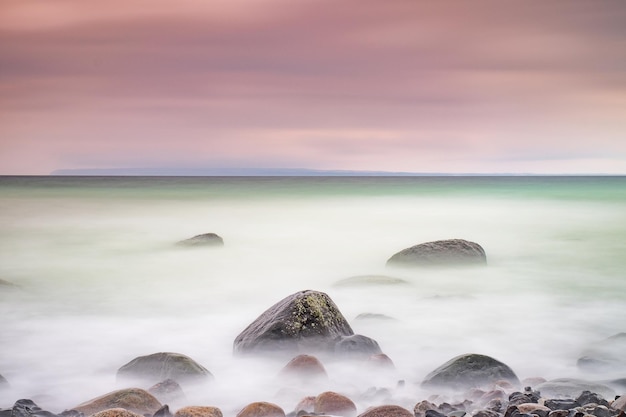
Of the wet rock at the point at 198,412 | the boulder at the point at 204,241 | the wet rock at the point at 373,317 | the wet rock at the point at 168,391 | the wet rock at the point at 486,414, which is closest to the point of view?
the wet rock at the point at 486,414

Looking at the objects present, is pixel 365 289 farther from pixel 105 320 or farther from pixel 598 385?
pixel 598 385

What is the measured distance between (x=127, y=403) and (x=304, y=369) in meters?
1.74

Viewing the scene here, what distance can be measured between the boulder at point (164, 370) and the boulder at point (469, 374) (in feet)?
7.17

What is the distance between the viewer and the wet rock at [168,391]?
561 cm

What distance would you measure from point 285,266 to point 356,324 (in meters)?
7.26

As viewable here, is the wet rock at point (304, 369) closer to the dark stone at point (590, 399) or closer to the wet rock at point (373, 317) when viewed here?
the dark stone at point (590, 399)

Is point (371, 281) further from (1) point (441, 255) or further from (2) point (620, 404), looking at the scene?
(2) point (620, 404)

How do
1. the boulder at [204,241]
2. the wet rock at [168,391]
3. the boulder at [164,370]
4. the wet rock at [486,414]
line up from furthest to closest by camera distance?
the boulder at [204,241] < the boulder at [164,370] < the wet rock at [168,391] < the wet rock at [486,414]

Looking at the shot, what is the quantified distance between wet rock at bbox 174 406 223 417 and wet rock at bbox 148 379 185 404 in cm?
65

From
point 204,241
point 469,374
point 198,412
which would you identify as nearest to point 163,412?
point 198,412

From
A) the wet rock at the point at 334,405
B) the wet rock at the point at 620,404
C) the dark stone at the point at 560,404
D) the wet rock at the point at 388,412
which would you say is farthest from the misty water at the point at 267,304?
the wet rock at the point at 620,404

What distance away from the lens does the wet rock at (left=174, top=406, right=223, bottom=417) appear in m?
4.91

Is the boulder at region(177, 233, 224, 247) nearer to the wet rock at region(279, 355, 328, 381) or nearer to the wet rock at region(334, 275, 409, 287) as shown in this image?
the wet rock at region(334, 275, 409, 287)

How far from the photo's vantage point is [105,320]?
31.8 ft
